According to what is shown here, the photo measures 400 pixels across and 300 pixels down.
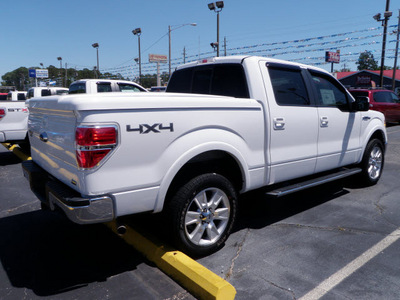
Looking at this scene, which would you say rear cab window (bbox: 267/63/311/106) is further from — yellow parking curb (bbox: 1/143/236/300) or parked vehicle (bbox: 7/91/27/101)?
parked vehicle (bbox: 7/91/27/101)

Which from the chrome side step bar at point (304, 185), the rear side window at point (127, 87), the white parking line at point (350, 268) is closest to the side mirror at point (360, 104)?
the chrome side step bar at point (304, 185)

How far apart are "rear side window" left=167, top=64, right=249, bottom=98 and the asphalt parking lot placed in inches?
49.8

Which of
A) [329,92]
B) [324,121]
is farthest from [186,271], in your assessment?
[329,92]

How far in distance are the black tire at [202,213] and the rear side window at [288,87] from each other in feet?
4.14

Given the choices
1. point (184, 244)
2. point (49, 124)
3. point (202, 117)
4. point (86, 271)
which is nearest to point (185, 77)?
point (202, 117)

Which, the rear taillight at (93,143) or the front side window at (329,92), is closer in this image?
the rear taillight at (93,143)

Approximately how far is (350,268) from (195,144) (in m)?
1.80

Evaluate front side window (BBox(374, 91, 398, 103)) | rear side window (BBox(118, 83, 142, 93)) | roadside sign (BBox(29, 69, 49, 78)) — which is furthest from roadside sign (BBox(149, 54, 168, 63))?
rear side window (BBox(118, 83, 142, 93))

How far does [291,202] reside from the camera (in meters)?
4.91

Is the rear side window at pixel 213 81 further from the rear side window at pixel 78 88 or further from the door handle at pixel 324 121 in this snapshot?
the rear side window at pixel 78 88

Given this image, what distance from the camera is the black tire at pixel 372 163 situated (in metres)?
5.39

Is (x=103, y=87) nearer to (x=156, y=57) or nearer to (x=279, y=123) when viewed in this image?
(x=279, y=123)

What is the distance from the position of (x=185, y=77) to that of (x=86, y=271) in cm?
277

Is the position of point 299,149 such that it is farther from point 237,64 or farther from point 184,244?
point 184,244
